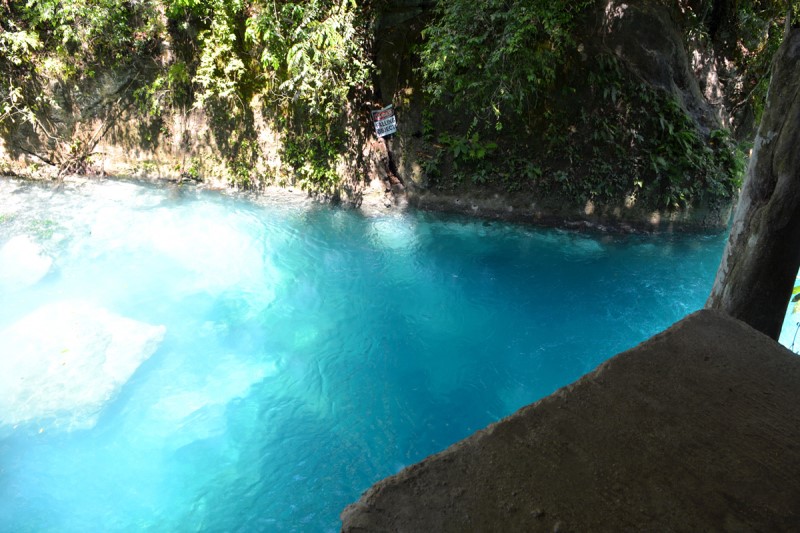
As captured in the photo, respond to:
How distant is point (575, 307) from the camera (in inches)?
258

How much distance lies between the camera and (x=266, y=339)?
6.01 meters

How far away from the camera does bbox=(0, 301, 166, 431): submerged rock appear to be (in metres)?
4.92

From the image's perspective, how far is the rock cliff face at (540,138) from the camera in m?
8.04

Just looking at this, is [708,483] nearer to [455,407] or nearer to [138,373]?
[455,407]

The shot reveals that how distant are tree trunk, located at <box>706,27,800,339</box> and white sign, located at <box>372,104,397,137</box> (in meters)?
6.36

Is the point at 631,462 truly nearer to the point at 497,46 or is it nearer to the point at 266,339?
the point at 266,339

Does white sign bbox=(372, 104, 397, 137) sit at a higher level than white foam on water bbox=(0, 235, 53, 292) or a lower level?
higher

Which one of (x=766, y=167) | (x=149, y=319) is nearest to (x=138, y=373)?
(x=149, y=319)

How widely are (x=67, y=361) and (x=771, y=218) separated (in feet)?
21.9

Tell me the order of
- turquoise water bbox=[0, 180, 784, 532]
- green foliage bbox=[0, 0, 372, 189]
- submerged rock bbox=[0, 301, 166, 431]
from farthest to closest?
green foliage bbox=[0, 0, 372, 189], submerged rock bbox=[0, 301, 166, 431], turquoise water bbox=[0, 180, 784, 532]

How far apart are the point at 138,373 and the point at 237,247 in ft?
9.29

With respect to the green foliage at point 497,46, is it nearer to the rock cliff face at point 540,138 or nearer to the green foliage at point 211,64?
the rock cliff face at point 540,138

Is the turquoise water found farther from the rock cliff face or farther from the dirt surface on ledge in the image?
the dirt surface on ledge

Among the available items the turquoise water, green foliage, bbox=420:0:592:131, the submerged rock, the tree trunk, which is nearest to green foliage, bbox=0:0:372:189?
the turquoise water
